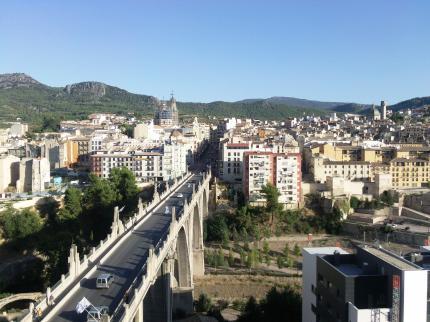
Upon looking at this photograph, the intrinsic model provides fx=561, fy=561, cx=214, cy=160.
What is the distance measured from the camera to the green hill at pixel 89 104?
120812 mm

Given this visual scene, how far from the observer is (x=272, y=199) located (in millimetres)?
45188

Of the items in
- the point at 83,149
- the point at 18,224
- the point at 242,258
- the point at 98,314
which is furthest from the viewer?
the point at 83,149

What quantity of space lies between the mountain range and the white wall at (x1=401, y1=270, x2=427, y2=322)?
3939 inches

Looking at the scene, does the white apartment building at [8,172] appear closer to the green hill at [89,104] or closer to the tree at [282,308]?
the tree at [282,308]

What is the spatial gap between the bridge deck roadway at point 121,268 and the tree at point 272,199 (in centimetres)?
1610

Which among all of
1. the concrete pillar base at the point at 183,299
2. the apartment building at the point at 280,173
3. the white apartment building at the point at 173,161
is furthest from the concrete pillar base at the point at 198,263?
the white apartment building at the point at 173,161

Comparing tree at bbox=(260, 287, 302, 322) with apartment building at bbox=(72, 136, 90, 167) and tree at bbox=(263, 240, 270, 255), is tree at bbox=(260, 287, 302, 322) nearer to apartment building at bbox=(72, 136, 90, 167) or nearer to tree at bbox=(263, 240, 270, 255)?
tree at bbox=(263, 240, 270, 255)

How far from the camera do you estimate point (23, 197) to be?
143 ft

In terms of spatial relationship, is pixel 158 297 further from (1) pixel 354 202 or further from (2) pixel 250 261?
(1) pixel 354 202

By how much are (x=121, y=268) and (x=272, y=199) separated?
26625mm

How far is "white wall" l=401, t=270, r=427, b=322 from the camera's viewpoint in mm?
17766

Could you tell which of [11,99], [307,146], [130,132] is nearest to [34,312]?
[307,146]

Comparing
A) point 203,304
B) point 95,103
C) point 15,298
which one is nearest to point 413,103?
point 95,103

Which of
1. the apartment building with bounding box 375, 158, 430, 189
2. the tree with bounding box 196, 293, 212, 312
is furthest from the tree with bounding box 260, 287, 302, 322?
the apartment building with bounding box 375, 158, 430, 189
